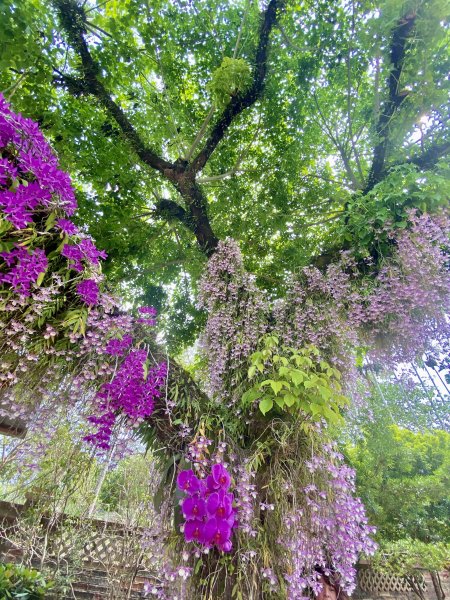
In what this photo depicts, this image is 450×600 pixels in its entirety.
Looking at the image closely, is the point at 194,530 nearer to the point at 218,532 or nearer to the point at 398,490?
the point at 218,532

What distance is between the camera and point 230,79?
3.28m

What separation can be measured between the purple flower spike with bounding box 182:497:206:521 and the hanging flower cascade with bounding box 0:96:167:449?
0.52 meters

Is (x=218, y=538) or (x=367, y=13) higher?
(x=367, y=13)

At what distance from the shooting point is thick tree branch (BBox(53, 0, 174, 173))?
347cm

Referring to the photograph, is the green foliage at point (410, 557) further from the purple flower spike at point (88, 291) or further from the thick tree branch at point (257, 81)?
the thick tree branch at point (257, 81)

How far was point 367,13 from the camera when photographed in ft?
12.1

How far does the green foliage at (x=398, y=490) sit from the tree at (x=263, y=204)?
10.8 feet

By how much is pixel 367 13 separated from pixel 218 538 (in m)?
5.08

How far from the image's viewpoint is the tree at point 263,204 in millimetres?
1967

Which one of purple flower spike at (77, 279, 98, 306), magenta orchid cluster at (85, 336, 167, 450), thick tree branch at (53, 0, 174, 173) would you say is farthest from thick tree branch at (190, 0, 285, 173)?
magenta orchid cluster at (85, 336, 167, 450)

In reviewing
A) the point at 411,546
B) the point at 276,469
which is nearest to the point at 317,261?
the point at 276,469

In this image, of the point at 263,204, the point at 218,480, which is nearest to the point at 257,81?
the point at 263,204

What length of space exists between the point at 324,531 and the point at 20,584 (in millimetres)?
3137

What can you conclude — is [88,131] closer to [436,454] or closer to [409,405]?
[409,405]
